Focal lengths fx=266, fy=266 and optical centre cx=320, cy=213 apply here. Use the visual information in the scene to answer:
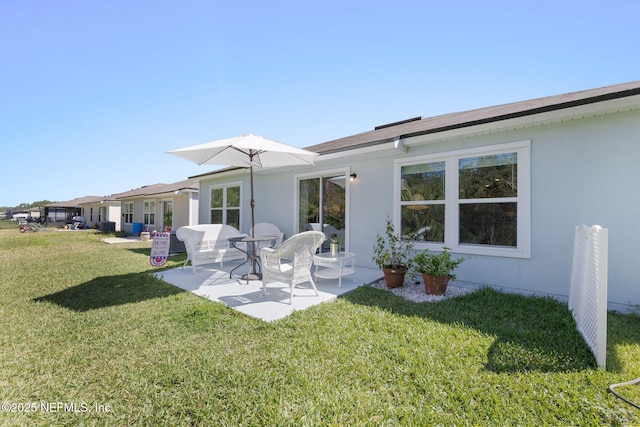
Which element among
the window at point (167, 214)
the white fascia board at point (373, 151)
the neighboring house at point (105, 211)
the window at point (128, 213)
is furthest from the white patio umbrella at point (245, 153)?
the neighboring house at point (105, 211)

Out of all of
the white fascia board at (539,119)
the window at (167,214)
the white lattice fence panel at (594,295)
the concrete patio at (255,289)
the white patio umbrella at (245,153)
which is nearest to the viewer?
the white lattice fence panel at (594,295)

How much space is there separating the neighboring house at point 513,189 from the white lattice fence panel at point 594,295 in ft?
4.53

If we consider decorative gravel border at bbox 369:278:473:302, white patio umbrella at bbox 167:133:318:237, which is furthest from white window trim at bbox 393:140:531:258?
white patio umbrella at bbox 167:133:318:237

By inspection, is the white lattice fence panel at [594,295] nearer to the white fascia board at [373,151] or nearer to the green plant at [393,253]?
the green plant at [393,253]

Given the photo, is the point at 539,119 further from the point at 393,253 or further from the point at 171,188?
the point at 171,188

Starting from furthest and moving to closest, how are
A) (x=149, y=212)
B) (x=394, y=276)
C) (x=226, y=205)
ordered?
(x=149, y=212)
(x=226, y=205)
(x=394, y=276)

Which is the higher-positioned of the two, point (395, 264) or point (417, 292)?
point (395, 264)

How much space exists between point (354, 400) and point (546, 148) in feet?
17.4

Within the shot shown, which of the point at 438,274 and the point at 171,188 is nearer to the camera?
the point at 438,274

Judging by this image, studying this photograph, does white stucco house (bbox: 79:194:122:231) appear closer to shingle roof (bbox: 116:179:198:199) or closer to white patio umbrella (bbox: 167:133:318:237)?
shingle roof (bbox: 116:179:198:199)

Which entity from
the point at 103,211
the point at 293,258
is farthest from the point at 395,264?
the point at 103,211

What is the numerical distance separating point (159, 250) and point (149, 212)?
17541mm

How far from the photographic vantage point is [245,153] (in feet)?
19.8

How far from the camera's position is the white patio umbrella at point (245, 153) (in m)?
5.24
